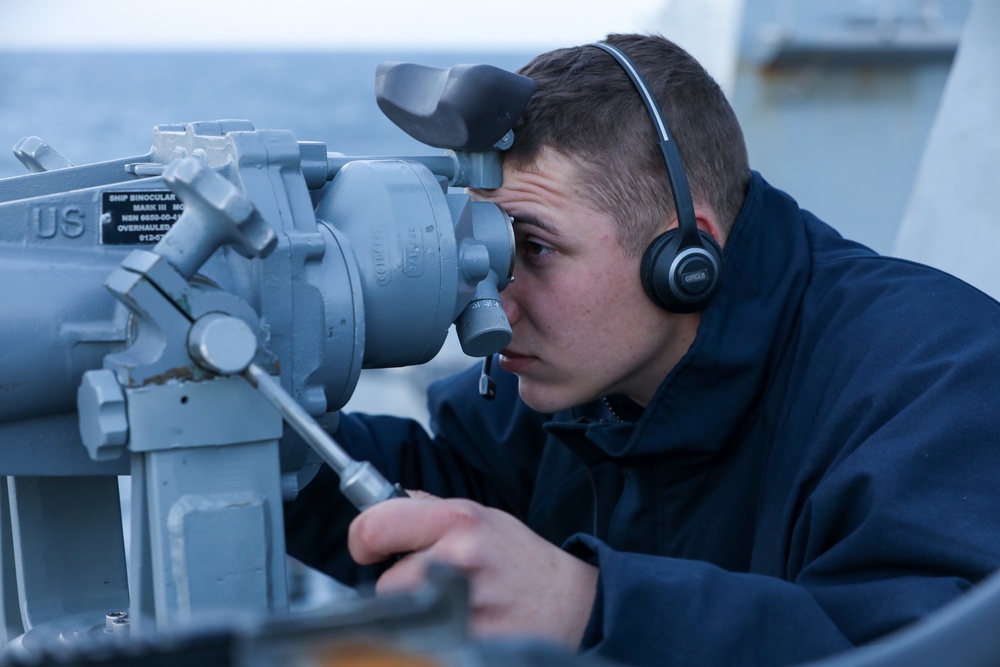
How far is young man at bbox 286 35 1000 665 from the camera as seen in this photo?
3.05ft

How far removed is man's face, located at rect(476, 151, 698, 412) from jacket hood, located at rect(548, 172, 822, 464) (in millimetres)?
81

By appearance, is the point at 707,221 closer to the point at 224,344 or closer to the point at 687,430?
the point at 687,430

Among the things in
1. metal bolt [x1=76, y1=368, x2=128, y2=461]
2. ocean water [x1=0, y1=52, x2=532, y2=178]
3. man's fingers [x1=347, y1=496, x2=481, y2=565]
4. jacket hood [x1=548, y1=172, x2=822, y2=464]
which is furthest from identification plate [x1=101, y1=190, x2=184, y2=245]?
ocean water [x1=0, y1=52, x2=532, y2=178]

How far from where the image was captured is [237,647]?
50 centimetres

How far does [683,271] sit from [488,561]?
0.64 meters

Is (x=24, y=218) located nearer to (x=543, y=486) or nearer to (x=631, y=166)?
(x=631, y=166)

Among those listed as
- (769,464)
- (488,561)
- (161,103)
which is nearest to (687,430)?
(769,464)

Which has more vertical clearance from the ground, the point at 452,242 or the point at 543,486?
the point at 452,242

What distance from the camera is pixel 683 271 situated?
4.60 ft

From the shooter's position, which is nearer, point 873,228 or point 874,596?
point 874,596

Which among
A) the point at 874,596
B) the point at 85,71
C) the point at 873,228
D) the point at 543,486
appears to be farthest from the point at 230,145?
the point at 85,71

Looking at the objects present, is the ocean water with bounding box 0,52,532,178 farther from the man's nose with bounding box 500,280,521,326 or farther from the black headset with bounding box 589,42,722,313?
the black headset with bounding box 589,42,722,313

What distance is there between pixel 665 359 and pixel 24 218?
94 cm

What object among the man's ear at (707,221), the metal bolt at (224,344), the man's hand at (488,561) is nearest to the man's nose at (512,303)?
the man's ear at (707,221)
